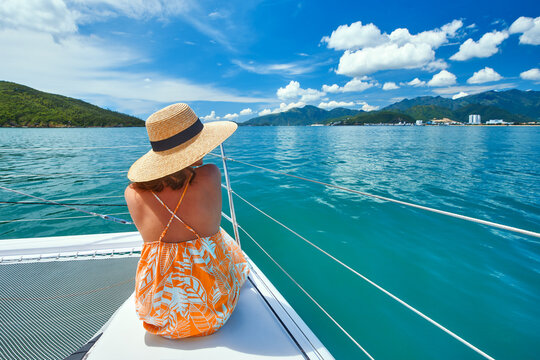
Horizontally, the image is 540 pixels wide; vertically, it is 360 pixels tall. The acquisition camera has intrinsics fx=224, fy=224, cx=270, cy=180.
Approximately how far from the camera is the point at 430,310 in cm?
261

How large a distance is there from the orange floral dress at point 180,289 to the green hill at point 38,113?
8816 cm

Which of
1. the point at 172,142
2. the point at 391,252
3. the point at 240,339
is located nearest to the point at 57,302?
the point at 240,339

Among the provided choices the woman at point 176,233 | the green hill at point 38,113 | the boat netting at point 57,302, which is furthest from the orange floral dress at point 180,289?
the green hill at point 38,113

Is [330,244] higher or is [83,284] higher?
[83,284]

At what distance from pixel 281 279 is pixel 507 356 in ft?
7.63

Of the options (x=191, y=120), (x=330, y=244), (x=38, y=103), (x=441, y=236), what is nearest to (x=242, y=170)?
(x=330, y=244)

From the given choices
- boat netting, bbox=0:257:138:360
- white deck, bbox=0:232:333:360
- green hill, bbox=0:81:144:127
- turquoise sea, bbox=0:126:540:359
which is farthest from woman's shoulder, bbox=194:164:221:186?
green hill, bbox=0:81:144:127

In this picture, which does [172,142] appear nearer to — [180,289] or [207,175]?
[207,175]

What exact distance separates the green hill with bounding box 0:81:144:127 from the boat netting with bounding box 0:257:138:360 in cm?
8691

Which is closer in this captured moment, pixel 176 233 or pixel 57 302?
pixel 176 233

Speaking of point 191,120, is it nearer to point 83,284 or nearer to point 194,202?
point 194,202

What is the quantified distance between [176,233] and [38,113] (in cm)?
9491

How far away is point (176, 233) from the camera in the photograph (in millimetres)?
1019

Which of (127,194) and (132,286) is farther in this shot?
(132,286)
